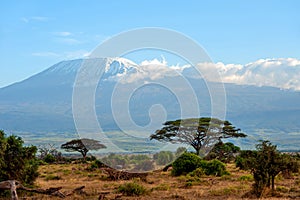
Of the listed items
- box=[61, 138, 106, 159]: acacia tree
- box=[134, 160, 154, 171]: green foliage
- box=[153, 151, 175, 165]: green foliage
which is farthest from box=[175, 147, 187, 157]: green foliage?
box=[61, 138, 106, 159]: acacia tree

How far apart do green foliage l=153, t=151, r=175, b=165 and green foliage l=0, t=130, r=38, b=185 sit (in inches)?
502

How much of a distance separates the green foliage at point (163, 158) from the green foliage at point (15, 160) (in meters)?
12.8

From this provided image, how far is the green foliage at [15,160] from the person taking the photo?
69.7 feet

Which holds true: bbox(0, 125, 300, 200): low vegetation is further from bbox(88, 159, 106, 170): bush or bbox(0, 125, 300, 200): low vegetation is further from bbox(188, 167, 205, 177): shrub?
bbox(88, 159, 106, 170): bush

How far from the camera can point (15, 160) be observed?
859 inches

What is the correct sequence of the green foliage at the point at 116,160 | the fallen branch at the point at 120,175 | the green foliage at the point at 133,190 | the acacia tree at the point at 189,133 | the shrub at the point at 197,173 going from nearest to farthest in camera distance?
the green foliage at the point at 133,190, the fallen branch at the point at 120,175, the shrub at the point at 197,173, the green foliage at the point at 116,160, the acacia tree at the point at 189,133

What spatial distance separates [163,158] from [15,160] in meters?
15.6

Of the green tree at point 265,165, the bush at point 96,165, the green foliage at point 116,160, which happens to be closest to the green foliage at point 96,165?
the bush at point 96,165

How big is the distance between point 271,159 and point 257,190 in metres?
1.80

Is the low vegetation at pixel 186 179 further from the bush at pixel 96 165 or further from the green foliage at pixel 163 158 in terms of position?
the bush at pixel 96 165

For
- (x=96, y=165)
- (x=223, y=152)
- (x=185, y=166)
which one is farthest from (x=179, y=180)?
(x=223, y=152)

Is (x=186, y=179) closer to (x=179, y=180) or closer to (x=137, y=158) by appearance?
(x=179, y=180)

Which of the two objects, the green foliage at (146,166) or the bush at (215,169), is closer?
the bush at (215,169)

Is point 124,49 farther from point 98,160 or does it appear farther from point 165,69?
point 98,160
